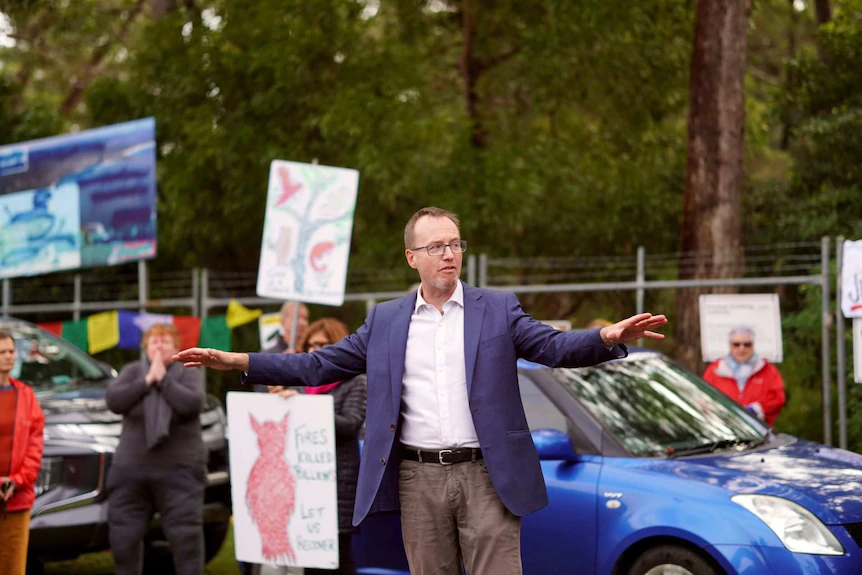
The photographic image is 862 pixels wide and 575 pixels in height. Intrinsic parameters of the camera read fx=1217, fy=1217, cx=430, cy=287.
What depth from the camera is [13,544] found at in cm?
671

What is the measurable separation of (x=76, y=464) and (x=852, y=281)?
5.33 m

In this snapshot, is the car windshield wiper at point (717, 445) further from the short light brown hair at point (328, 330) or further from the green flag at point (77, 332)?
the green flag at point (77, 332)

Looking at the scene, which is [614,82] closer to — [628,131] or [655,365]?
[628,131]

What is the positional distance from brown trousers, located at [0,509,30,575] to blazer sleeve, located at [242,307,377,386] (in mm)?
2500

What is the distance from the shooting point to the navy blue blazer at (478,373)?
4590mm

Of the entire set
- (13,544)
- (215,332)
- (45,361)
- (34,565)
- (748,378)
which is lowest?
(34,565)

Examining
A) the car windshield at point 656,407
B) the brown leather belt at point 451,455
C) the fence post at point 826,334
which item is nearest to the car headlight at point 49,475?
the car windshield at point 656,407

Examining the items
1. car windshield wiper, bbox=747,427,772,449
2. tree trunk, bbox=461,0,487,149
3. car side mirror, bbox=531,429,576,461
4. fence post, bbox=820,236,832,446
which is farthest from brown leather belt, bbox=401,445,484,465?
tree trunk, bbox=461,0,487,149

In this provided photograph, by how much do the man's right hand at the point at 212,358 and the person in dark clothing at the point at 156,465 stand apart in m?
2.80

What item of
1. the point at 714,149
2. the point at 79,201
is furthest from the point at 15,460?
the point at 714,149

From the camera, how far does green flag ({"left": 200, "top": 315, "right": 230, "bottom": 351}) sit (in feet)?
41.0

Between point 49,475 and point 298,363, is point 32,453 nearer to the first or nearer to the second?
point 49,475

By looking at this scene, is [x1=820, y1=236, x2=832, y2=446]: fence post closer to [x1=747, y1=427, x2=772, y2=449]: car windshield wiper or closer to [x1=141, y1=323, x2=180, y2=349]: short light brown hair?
[x1=747, y1=427, x2=772, y2=449]: car windshield wiper

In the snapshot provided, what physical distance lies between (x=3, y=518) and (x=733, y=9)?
31.4 ft
